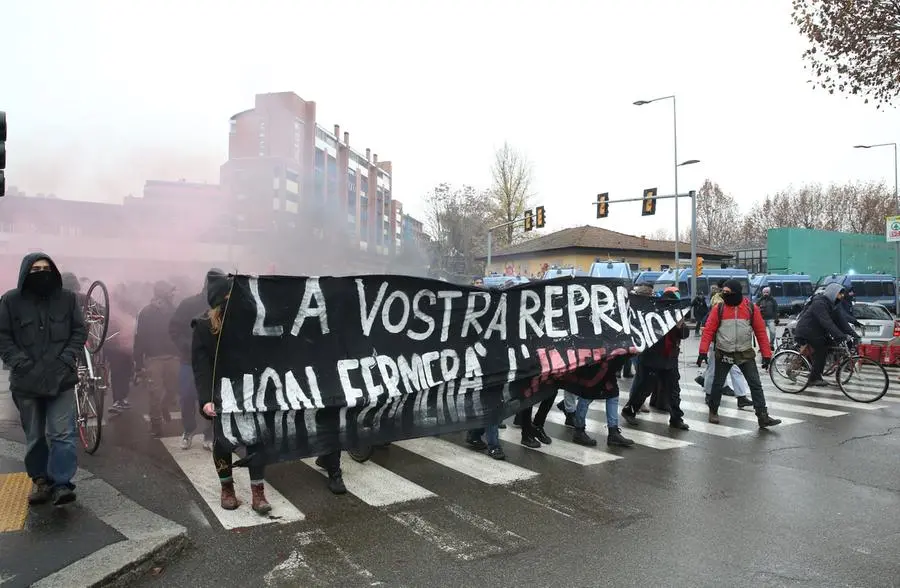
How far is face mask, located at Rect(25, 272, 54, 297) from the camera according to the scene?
188 inches

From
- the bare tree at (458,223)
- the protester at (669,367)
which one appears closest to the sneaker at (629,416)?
the protester at (669,367)

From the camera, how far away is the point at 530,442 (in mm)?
6852

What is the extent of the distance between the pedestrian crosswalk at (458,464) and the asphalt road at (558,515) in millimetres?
27

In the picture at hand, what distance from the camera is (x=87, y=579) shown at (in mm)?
3451

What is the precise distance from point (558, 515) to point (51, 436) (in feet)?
12.1

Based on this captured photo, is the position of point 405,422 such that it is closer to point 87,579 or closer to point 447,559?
point 447,559

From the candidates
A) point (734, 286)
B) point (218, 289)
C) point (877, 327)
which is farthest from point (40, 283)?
point (877, 327)

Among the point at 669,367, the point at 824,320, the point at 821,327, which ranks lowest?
the point at 669,367

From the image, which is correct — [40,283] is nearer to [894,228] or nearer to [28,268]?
[28,268]

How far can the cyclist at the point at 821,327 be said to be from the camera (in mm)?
10078

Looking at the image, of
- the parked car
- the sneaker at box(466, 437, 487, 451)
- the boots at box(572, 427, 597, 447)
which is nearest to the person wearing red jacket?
the boots at box(572, 427, 597, 447)

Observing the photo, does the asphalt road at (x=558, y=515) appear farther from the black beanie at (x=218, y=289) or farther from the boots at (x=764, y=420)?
the black beanie at (x=218, y=289)

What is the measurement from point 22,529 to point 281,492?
1.74 m

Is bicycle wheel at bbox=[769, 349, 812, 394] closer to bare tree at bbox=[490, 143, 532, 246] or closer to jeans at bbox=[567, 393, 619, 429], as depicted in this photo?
jeans at bbox=[567, 393, 619, 429]
